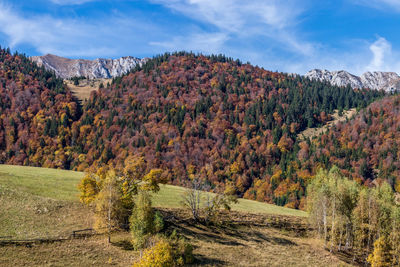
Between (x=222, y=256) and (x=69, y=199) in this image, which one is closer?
(x=222, y=256)

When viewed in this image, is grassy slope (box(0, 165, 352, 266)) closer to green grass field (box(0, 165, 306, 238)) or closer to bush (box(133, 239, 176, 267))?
green grass field (box(0, 165, 306, 238))

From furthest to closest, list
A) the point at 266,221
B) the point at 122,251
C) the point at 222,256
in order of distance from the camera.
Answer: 1. the point at 266,221
2. the point at 222,256
3. the point at 122,251

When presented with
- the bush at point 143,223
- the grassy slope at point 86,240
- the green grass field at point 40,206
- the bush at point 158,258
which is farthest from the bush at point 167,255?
the green grass field at point 40,206

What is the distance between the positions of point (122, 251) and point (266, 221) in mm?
41132

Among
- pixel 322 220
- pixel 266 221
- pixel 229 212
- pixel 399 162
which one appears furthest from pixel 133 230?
pixel 399 162

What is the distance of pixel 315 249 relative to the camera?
64.1 metres

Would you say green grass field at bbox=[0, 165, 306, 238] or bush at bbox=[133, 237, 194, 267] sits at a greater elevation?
green grass field at bbox=[0, 165, 306, 238]

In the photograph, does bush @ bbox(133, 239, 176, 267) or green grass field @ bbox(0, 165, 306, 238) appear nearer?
bush @ bbox(133, 239, 176, 267)

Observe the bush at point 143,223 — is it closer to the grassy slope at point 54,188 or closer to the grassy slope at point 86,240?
the grassy slope at point 86,240

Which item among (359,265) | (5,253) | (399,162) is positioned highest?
(399,162)

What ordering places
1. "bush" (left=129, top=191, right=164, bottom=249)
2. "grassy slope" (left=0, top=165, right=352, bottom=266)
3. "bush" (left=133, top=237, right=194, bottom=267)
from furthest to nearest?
"bush" (left=129, top=191, right=164, bottom=249) < "grassy slope" (left=0, top=165, right=352, bottom=266) < "bush" (left=133, top=237, right=194, bottom=267)

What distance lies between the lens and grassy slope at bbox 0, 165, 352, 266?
149ft

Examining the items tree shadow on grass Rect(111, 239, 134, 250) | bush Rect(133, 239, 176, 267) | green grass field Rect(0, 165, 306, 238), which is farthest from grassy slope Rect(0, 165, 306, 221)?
bush Rect(133, 239, 176, 267)

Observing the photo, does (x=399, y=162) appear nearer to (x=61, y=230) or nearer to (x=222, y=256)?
(x=222, y=256)
